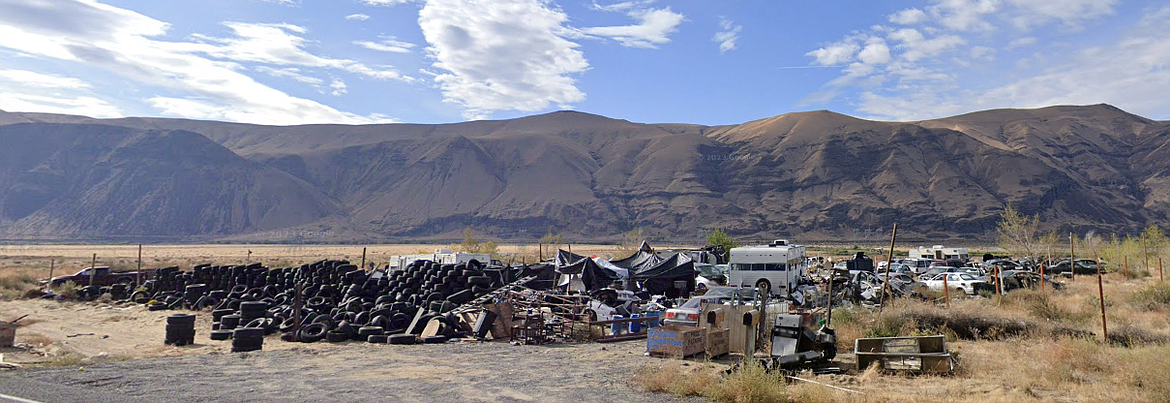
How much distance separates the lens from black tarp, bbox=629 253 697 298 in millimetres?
29250

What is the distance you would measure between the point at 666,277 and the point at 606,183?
352 ft

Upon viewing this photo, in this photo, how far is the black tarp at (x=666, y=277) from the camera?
96.0 feet

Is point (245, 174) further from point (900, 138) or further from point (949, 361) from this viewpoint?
point (949, 361)

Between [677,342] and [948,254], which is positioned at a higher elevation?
[948,254]

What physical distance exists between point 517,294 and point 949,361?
13212 millimetres

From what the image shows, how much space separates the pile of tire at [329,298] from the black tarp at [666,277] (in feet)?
19.3

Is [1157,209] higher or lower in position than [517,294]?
higher

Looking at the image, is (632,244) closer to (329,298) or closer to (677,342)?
(329,298)

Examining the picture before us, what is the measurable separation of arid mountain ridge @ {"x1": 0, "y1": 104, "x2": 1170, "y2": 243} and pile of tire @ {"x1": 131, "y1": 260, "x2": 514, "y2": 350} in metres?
84.0

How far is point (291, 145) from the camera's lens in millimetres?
184750

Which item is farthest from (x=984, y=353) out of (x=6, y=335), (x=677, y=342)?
(x=6, y=335)

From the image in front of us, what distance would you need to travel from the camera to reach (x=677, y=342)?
14.6 m

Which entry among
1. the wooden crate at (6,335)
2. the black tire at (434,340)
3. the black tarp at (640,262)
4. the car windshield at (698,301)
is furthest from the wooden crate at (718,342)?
the black tarp at (640,262)

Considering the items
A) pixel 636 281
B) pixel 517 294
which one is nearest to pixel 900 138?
pixel 636 281
